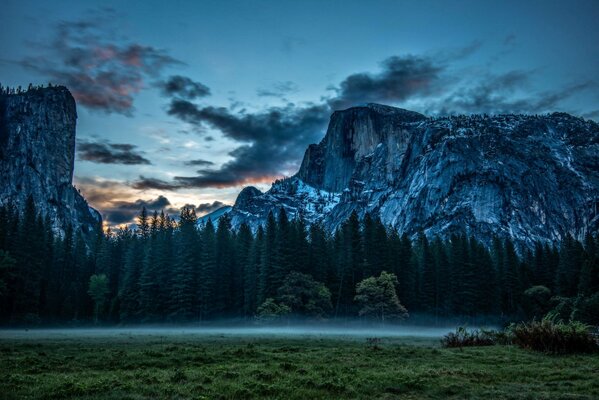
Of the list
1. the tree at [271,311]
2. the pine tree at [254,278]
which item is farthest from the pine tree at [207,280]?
the tree at [271,311]

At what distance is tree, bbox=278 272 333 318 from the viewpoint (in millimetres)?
81062

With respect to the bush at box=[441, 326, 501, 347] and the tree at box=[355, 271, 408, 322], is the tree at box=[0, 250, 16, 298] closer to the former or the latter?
the tree at box=[355, 271, 408, 322]

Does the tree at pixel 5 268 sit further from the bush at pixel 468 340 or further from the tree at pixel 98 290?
the bush at pixel 468 340

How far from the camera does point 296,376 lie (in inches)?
677

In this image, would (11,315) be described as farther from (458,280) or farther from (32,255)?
(458,280)

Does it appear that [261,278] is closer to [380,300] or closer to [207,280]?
[207,280]

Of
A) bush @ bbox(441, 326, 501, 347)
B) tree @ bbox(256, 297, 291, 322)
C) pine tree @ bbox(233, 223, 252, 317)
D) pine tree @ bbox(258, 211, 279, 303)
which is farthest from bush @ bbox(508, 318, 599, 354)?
pine tree @ bbox(233, 223, 252, 317)

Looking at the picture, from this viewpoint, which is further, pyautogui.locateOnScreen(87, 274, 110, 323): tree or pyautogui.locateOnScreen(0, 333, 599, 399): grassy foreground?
pyautogui.locateOnScreen(87, 274, 110, 323): tree

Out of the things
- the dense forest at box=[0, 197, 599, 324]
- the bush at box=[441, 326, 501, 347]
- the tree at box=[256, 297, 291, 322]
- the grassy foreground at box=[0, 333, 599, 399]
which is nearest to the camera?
the grassy foreground at box=[0, 333, 599, 399]

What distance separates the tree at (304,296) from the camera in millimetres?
81062

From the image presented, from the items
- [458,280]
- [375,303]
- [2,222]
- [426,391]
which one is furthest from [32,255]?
[426,391]

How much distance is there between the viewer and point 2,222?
310ft

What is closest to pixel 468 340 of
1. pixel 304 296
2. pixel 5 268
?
pixel 304 296

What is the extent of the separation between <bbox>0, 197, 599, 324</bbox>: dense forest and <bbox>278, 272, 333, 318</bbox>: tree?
0.19 metres
